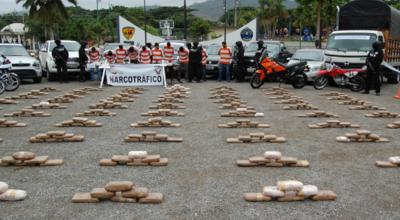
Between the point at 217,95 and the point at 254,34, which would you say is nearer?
the point at 217,95

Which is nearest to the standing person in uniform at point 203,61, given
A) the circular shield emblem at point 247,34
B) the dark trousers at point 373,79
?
the dark trousers at point 373,79

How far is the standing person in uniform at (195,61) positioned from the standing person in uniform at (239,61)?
1.54 m

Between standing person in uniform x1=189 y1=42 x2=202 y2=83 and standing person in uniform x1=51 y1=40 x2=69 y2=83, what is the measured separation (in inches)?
196

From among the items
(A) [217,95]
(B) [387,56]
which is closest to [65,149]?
(A) [217,95]

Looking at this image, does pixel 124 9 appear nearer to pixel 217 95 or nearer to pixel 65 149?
pixel 217 95

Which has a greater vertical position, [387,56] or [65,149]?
[387,56]

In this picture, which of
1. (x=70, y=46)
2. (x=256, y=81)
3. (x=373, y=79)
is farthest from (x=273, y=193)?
(x=70, y=46)

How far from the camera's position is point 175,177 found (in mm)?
5754

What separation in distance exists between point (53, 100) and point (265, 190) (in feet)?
30.2

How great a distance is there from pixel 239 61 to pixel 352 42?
446 centimetres

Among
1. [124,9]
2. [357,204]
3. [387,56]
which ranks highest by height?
[124,9]

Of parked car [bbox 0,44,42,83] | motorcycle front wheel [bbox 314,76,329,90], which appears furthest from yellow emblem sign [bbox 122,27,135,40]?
motorcycle front wheel [bbox 314,76,329,90]

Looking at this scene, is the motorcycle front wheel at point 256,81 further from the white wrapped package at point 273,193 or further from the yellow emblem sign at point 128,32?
the yellow emblem sign at point 128,32

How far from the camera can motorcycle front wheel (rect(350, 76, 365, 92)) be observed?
16.1 metres
